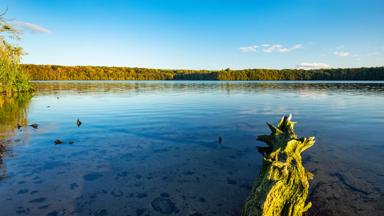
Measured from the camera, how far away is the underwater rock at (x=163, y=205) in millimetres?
6359

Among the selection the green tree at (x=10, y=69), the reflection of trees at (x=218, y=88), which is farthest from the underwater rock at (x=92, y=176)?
the reflection of trees at (x=218, y=88)

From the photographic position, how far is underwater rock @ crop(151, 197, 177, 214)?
20.9 ft

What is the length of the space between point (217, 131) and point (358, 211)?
Result: 964cm

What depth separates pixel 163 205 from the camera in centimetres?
661

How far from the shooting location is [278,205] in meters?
5.10

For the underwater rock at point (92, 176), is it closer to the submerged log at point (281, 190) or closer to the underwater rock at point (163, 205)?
the underwater rock at point (163, 205)

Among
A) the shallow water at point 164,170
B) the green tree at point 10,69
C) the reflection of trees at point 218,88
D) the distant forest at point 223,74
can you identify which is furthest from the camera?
the distant forest at point 223,74

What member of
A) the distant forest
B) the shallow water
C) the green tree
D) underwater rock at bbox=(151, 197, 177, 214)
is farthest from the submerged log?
the distant forest

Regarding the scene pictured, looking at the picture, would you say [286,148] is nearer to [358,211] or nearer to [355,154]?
[358,211]

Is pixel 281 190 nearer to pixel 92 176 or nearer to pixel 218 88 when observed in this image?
pixel 92 176

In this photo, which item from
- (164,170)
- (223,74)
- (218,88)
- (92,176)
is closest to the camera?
(92,176)

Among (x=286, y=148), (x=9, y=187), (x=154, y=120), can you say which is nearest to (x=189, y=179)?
(x=286, y=148)

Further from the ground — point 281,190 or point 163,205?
point 281,190

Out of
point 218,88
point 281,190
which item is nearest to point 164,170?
point 281,190
